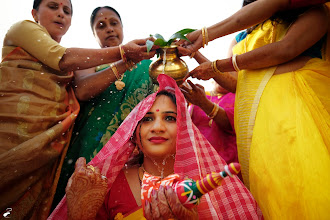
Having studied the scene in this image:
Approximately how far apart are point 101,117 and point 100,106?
0.13 m

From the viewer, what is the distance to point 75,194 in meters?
1.61

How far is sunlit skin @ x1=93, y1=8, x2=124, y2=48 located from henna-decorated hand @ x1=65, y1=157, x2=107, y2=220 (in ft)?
6.48

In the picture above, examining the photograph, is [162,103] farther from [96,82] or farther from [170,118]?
[96,82]

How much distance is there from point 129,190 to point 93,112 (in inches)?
42.6

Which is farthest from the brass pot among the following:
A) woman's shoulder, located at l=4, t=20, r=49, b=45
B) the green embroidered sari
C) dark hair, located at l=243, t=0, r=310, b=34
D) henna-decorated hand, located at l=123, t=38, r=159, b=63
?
woman's shoulder, located at l=4, t=20, r=49, b=45

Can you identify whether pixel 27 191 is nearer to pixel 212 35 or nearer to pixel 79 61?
pixel 79 61

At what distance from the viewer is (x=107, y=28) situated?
3203 mm

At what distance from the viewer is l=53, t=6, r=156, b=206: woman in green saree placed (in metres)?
2.61

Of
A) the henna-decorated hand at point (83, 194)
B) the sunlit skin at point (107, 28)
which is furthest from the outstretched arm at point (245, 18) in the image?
the henna-decorated hand at point (83, 194)

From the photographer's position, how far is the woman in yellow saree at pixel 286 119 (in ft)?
5.21


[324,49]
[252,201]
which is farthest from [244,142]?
[324,49]

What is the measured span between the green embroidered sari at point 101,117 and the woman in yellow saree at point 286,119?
832 millimetres

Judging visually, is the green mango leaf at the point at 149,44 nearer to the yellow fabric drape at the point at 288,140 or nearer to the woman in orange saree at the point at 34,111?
the woman in orange saree at the point at 34,111

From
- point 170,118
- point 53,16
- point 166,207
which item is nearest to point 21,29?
point 53,16
